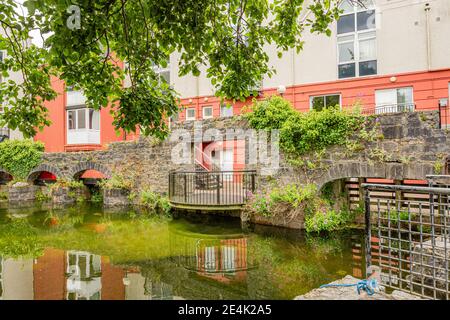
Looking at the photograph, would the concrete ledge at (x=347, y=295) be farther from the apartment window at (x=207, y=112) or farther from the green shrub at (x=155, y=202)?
the apartment window at (x=207, y=112)

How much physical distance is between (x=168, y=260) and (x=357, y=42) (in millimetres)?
12419

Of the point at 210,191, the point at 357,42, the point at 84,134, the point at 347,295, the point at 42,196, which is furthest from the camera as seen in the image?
the point at 84,134

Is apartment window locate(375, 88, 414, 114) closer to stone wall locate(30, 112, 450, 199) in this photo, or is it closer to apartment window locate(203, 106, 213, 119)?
stone wall locate(30, 112, 450, 199)

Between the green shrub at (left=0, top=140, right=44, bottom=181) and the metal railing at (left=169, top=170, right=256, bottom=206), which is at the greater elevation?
the green shrub at (left=0, top=140, right=44, bottom=181)

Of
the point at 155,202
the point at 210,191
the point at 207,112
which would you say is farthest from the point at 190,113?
the point at 210,191

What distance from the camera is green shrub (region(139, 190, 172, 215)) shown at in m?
11.4

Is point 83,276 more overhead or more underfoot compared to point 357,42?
more underfoot

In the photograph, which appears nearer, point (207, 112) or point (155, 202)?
point (155, 202)

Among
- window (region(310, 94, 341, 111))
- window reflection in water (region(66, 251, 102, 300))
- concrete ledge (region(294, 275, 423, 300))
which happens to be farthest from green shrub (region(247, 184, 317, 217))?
window (region(310, 94, 341, 111))

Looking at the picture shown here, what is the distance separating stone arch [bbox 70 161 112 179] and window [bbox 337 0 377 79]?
1197 cm

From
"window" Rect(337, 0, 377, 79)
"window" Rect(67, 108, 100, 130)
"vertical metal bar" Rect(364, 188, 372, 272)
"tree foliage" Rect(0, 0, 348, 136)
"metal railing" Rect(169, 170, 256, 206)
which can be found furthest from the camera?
"window" Rect(67, 108, 100, 130)

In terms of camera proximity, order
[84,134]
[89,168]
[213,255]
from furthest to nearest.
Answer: [84,134] → [89,168] → [213,255]

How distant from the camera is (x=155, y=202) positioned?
1183 centimetres

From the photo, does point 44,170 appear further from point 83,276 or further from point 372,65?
point 372,65
